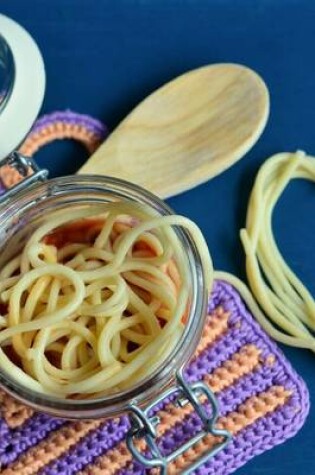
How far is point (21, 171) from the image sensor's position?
0.62 metres

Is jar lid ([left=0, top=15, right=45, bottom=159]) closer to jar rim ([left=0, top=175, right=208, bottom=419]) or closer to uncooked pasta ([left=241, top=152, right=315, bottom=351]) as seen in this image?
jar rim ([left=0, top=175, right=208, bottom=419])

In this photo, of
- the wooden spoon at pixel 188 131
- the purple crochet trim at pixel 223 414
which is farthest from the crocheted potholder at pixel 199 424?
the wooden spoon at pixel 188 131

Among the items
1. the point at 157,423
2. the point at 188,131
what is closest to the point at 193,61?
the point at 188,131

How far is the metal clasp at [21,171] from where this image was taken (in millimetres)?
590

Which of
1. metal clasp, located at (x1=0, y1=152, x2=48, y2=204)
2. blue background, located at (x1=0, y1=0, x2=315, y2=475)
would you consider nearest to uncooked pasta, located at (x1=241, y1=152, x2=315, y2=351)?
blue background, located at (x1=0, y1=0, x2=315, y2=475)

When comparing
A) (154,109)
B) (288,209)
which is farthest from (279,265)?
(154,109)

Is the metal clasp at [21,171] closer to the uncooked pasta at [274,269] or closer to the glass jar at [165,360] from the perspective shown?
the glass jar at [165,360]

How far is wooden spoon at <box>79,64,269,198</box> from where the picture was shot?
651mm

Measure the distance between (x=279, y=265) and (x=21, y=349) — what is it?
19 centimetres

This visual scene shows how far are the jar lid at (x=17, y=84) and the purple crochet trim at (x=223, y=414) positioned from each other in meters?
0.18

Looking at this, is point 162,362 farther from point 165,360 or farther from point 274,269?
point 274,269

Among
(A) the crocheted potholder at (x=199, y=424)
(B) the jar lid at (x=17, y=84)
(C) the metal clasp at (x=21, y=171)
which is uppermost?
(B) the jar lid at (x=17, y=84)

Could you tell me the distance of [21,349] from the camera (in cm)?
55

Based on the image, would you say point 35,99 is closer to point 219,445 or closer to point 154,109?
point 154,109
